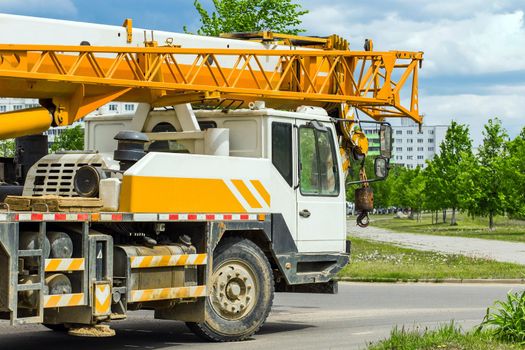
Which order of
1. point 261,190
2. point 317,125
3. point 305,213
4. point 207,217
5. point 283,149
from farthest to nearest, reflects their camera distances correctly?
1. point 317,125
2. point 305,213
3. point 283,149
4. point 261,190
5. point 207,217

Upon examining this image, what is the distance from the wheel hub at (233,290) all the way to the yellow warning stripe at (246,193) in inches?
27.6

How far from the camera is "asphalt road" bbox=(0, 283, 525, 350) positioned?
12.2m

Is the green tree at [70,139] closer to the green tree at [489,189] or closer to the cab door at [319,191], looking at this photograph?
the cab door at [319,191]

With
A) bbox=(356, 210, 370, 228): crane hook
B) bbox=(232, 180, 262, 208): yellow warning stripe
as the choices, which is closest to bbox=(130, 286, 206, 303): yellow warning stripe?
bbox=(232, 180, 262, 208): yellow warning stripe

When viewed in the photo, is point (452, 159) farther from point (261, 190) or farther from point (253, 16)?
point (261, 190)

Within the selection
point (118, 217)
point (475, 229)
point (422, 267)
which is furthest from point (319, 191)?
point (475, 229)

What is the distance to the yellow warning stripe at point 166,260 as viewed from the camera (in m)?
10.8

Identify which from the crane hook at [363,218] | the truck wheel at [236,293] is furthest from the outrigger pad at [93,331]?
the crane hook at [363,218]

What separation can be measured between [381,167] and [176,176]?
3.38m

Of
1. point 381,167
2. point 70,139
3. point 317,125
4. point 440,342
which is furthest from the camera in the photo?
point 70,139

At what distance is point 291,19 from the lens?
3072 centimetres

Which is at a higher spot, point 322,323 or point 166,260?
point 166,260

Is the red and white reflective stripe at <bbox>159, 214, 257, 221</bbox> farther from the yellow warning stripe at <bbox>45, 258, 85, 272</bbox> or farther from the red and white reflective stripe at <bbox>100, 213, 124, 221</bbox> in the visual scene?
the yellow warning stripe at <bbox>45, 258, 85, 272</bbox>

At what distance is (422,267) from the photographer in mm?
25641
